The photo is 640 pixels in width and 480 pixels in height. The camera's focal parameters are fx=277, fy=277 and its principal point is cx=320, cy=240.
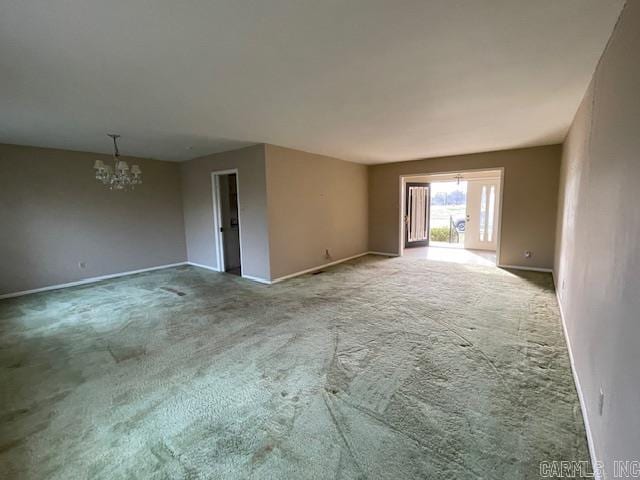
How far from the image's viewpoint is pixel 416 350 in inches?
102

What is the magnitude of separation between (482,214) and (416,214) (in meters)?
1.79

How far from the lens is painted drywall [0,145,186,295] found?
4422mm

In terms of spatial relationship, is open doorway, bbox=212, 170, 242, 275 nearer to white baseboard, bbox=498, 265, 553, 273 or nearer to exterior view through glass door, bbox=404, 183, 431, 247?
exterior view through glass door, bbox=404, 183, 431, 247

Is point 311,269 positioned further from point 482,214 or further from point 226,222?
point 482,214

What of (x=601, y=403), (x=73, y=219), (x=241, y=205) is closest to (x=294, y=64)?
(x=601, y=403)

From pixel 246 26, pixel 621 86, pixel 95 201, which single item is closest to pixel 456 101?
pixel 621 86

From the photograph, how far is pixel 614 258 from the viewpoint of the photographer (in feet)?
4.60

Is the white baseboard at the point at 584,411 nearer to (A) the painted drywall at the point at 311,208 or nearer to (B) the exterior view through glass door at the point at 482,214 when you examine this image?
(A) the painted drywall at the point at 311,208

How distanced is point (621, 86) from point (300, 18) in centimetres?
173

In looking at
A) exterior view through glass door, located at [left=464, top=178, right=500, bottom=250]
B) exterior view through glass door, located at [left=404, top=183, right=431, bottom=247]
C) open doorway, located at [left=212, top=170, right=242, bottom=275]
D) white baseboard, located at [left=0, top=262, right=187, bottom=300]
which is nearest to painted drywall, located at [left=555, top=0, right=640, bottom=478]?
open doorway, located at [left=212, top=170, right=242, bottom=275]

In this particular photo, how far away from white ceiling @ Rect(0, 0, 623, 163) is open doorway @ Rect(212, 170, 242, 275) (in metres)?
2.10

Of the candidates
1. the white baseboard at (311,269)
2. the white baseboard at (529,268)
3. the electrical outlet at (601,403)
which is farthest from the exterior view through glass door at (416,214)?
the electrical outlet at (601,403)

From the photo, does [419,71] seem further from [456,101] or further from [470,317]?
[470,317]

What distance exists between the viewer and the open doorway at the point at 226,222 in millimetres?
5777
